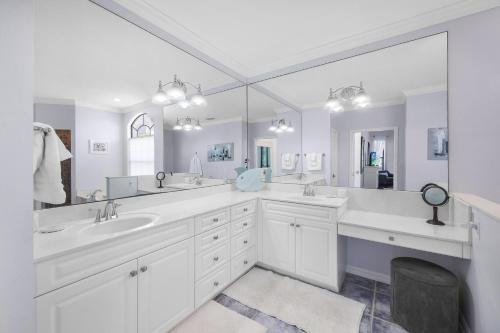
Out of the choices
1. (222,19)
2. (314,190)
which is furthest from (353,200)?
(222,19)

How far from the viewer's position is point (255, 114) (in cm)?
313

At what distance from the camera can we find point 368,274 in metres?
2.30

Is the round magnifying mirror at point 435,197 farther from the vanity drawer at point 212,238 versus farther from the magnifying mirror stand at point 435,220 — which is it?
the vanity drawer at point 212,238

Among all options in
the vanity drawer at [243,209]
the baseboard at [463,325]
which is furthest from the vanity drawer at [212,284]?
the baseboard at [463,325]

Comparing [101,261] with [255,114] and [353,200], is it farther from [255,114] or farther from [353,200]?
[255,114]

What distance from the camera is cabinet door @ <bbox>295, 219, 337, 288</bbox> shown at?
2029mm

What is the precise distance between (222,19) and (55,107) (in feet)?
5.03

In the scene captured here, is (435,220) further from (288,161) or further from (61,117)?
(61,117)

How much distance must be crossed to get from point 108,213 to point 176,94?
1.29m

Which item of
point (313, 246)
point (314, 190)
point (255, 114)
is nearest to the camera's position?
point (313, 246)

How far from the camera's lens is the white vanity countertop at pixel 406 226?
1594 mm

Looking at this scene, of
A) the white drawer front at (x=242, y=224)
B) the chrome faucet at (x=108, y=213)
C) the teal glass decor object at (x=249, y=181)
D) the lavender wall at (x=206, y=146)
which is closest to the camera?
the chrome faucet at (x=108, y=213)

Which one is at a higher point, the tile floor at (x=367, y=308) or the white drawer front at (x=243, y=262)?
the white drawer front at (x=243, y=262)

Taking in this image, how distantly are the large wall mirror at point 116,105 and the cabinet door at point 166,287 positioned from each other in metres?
0.69
